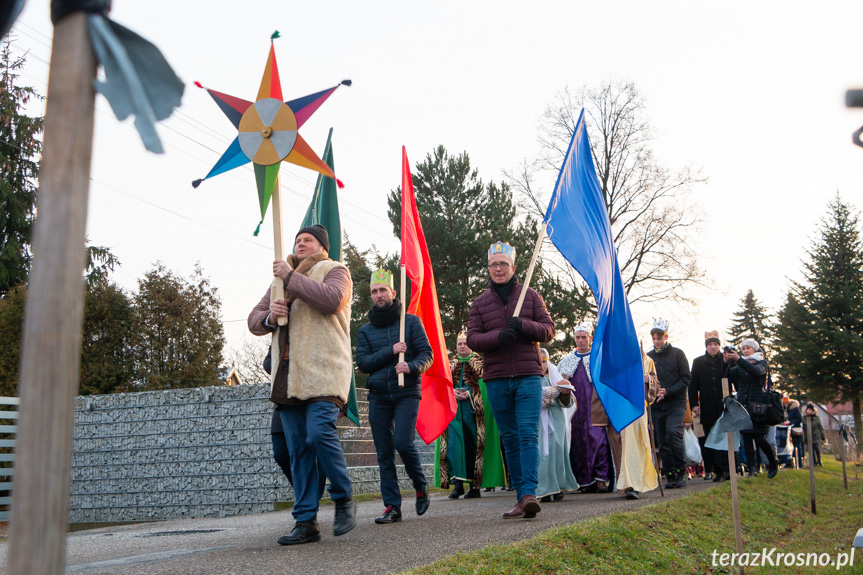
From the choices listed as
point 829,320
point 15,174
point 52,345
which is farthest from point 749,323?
point 52,345

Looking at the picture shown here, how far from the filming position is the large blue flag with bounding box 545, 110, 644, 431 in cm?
796

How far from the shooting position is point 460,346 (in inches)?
448

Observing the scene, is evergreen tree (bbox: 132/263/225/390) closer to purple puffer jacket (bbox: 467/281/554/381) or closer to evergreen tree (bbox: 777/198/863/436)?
purple puffer jacket (bbox: 467/281/554/381)

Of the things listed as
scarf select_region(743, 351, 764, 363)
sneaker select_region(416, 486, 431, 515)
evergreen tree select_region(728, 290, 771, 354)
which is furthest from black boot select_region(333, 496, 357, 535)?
evergreen tree select_region(728, 290, 771, 354)

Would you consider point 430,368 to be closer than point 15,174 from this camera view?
Yes

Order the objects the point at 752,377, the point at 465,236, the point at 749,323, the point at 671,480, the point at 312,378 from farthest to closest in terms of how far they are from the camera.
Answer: the point at 749,323, the point at 465,236, the point at 752,377, the point at 671,480, the point at 312,378

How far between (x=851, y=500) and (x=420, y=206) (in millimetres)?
23968

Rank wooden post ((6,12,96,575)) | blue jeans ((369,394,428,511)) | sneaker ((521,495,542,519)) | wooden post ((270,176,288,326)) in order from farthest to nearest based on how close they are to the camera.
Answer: blue jeans ((369,394,428,511)) → sneaker ((521,495,542,519)) → wooden post ((270,176,288,326)) → wooden post ((6,12,96,575))

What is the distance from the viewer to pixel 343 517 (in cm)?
584

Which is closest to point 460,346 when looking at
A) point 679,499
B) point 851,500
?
point 679,499

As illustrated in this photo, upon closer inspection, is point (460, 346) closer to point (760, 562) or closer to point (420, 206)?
point (760, 562)

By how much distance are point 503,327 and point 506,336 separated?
0.42 metres

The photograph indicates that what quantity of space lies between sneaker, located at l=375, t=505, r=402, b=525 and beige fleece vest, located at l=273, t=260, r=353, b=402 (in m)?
1.80

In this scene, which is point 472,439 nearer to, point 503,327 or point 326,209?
point 326,209
